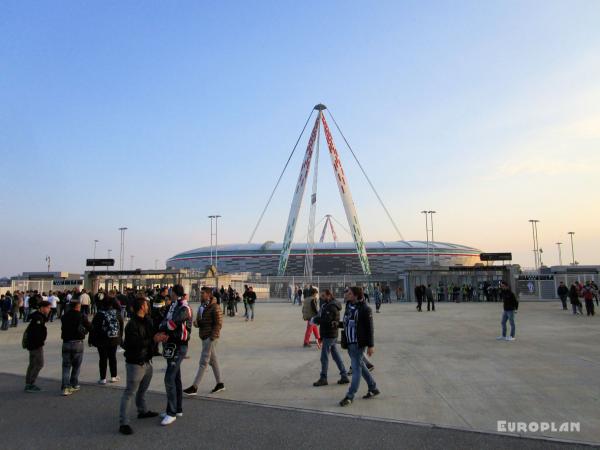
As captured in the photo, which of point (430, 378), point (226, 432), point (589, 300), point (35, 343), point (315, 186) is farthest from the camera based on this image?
point (315, 186)

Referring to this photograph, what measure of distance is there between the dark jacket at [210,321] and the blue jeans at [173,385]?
122 centimetres

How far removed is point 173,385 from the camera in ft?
20.1

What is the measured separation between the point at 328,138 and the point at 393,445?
182 feet

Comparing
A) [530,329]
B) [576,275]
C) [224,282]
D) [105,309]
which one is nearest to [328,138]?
[224,282]

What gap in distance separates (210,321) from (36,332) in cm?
308

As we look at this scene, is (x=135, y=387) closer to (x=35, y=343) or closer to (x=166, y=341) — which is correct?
(x=166, y=341)

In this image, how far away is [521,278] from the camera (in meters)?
39.3

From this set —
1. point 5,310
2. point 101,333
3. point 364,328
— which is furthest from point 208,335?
point 5,310

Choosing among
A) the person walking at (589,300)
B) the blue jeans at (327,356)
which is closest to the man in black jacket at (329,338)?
the blue jeans at (327,356)

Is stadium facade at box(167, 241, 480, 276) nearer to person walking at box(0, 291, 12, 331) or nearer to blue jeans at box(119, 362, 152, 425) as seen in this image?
person walking at box(0, 291, 12, 331)

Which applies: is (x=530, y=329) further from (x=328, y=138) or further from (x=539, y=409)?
(x=328, y=138)

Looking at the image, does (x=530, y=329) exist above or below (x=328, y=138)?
below

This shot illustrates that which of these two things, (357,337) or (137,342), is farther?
(357,337)

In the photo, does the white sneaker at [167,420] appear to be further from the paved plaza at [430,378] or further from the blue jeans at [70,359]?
the blue jeans at [70,359]
